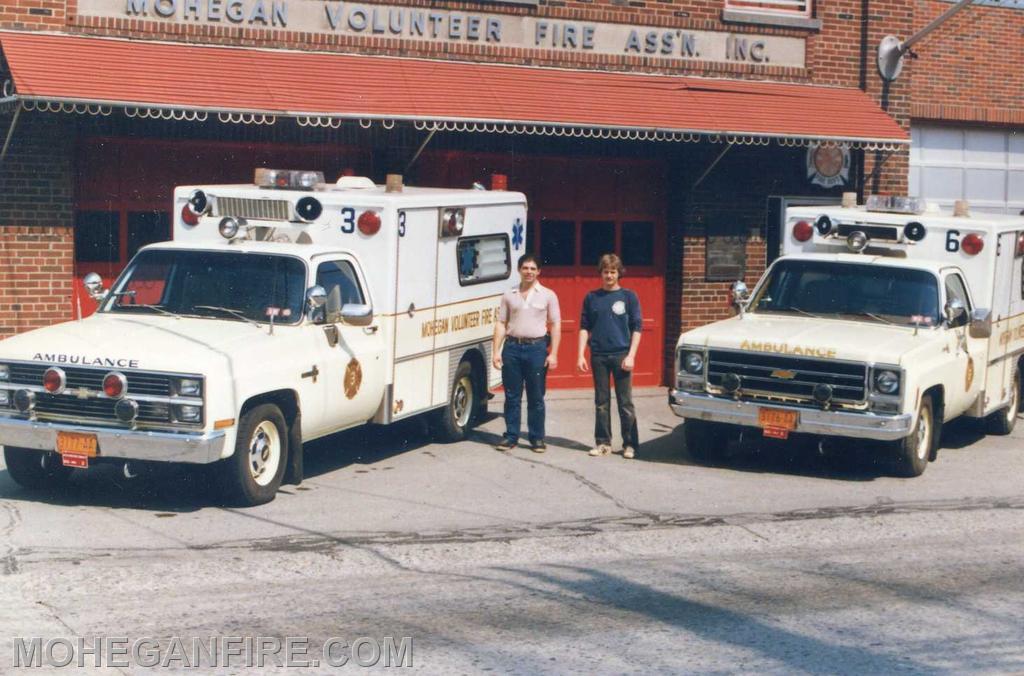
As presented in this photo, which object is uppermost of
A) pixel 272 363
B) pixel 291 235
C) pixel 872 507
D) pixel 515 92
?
pixel 515 92

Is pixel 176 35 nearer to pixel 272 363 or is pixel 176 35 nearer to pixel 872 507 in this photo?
pixel 272 363

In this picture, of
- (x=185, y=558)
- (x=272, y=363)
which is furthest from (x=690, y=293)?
(x=185, y=558)

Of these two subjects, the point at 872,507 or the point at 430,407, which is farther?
the point at 430,407

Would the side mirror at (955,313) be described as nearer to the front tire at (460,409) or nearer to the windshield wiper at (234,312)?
the front tire at (460,409)

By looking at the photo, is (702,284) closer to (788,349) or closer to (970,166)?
(970,166)

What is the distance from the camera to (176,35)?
50.8 feet

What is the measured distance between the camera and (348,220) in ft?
41.0

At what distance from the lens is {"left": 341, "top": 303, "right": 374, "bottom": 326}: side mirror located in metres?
11.5

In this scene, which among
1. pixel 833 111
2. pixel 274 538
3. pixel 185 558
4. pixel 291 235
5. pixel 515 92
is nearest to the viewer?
pixel 185 558

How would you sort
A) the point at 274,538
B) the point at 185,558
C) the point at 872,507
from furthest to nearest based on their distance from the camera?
the point at 872,507, the point at 274,538, the point at 185,558

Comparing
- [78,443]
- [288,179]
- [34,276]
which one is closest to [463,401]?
[288,179]

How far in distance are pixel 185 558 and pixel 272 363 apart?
6.36ft

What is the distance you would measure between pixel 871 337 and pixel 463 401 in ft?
12.8

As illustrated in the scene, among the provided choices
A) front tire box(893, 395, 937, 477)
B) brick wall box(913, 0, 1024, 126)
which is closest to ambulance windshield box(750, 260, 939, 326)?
front tire box(893, 395, 937, 477)
